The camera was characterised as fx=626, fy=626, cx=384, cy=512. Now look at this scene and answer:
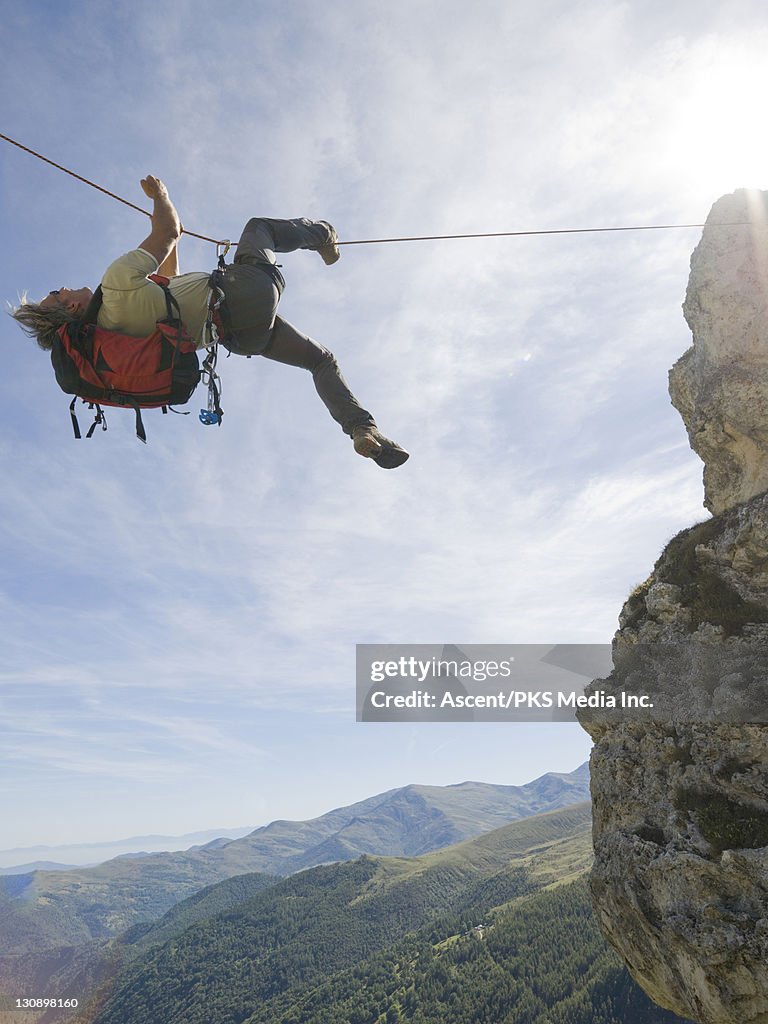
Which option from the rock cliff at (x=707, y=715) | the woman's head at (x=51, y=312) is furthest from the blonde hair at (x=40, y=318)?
the rock cliff at (x=707, y=715)

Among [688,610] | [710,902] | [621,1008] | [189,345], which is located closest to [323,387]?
[189,345]

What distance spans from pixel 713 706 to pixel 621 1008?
493ft

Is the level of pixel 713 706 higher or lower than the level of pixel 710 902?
higher

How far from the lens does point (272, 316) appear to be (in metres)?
6.36

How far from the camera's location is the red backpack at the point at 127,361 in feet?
19.7

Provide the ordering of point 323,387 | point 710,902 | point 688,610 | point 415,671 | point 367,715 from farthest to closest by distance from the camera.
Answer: point 415,671, point 367,715, point 688,610, point 710,902, point 323,387

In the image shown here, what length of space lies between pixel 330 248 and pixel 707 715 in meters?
12.5

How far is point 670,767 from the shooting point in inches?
531

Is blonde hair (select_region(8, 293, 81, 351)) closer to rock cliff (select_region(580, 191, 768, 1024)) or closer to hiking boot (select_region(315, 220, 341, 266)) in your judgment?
hiking boot (select_region(315, 220, 341, 266))

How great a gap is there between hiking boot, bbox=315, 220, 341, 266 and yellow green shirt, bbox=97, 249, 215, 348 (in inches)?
65.4

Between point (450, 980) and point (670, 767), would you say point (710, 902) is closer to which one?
point (670, 767)

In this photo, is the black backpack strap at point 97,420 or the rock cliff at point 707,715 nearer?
the black backpack strap at point 97,420

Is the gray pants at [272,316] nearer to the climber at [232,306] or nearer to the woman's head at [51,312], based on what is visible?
the climber at [232,306]

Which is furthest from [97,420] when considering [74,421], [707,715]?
[707,715]
